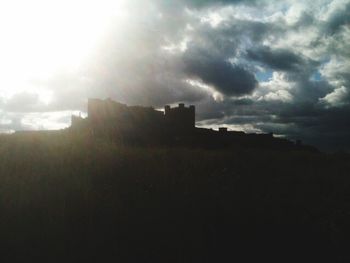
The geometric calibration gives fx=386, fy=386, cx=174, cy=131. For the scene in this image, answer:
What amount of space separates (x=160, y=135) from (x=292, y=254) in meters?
30.3

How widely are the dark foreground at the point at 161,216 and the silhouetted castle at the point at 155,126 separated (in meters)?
23.7

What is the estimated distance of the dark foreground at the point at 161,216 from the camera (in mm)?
5250

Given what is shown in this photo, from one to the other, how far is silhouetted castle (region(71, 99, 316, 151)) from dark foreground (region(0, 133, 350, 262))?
23742 millimetres

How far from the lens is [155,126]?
37.3 meters

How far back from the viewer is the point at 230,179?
8773 mm

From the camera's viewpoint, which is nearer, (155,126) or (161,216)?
(161,216)

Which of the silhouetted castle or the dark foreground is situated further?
the silhouetted castle

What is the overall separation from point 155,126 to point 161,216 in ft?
103

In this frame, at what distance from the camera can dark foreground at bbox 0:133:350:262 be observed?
17.2ft

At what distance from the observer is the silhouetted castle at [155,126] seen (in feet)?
112

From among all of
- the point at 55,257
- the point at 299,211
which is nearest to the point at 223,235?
the point at 299,211

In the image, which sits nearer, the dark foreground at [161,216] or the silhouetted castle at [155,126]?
the dark foreground at [161,216]

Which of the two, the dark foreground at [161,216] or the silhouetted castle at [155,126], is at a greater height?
the silhouetted castle at [155,126]

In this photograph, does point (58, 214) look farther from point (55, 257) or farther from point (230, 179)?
point (230, 179)
